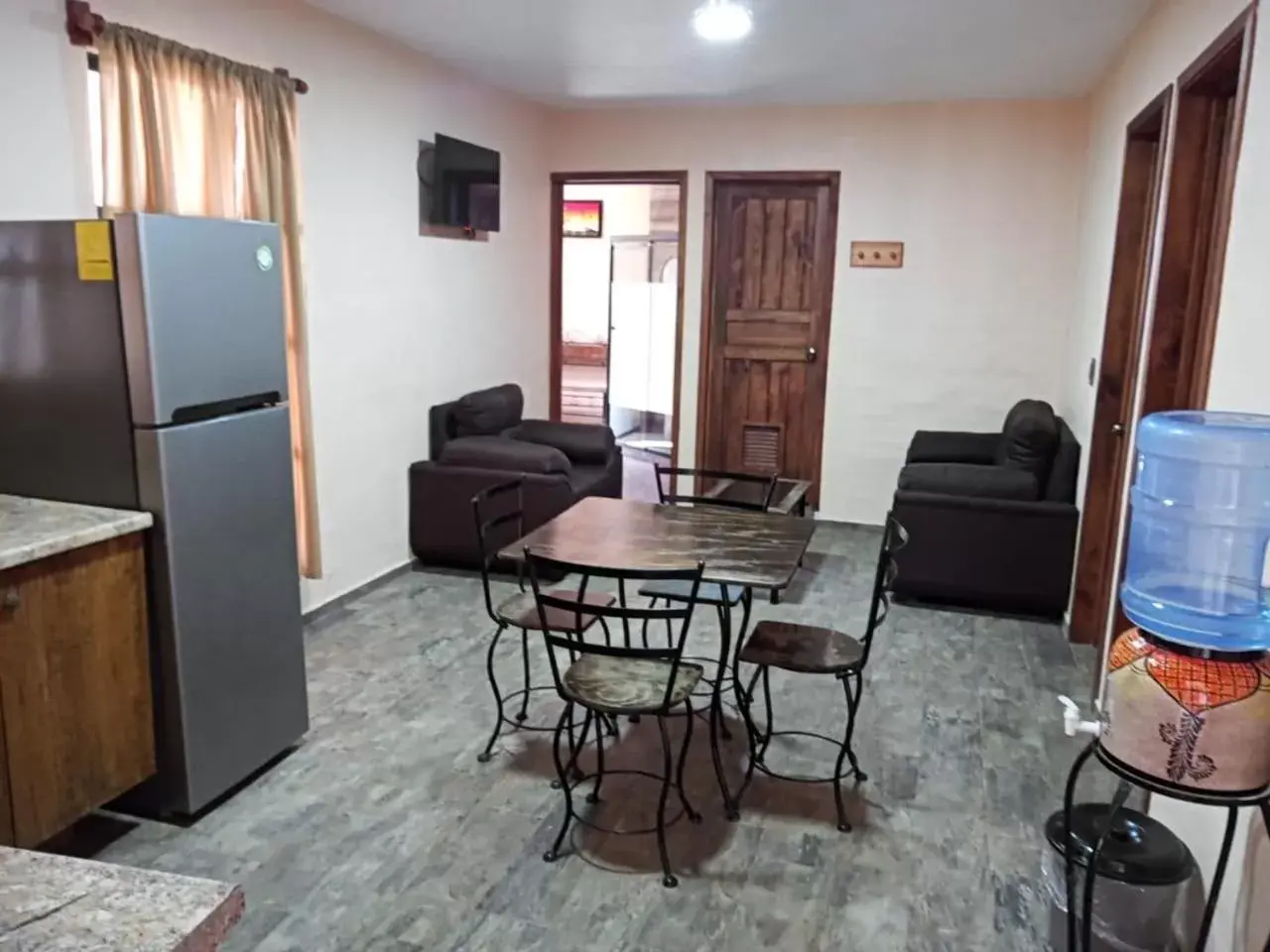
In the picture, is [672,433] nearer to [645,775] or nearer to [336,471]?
[336,471]

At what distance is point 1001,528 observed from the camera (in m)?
4.38

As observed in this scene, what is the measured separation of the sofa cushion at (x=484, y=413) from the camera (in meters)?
5.23

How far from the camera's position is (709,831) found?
2.66 meters

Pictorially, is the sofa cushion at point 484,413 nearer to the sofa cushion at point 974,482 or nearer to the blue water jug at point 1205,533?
the sofa cushion at point 974,482

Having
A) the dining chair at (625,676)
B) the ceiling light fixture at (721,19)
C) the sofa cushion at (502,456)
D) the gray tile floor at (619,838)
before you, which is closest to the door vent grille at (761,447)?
the sofa cushion at (502,456)

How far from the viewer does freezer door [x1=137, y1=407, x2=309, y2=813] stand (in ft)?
8.14

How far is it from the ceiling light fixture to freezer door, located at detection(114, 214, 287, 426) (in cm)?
195

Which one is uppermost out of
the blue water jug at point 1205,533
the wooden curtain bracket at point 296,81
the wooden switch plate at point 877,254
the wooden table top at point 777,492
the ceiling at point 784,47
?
the ceiling at point 784,47

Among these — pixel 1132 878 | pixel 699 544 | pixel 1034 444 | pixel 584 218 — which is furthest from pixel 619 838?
pixel 584 218

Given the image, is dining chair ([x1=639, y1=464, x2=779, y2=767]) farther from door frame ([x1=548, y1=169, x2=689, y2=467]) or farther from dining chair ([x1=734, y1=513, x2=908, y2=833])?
door frame ([x1=548, y1=169, x2=689, y2=467])

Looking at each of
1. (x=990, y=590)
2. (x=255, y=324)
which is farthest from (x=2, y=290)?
(x=990, y=590)

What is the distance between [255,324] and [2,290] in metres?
0.61

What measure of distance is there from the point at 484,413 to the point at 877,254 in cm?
260

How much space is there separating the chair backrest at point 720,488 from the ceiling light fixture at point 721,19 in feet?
5.67
